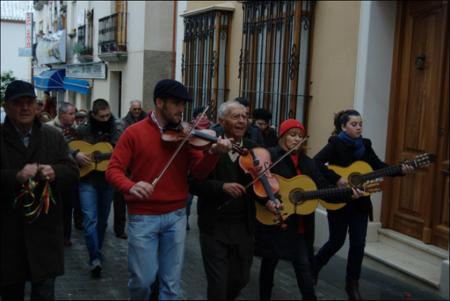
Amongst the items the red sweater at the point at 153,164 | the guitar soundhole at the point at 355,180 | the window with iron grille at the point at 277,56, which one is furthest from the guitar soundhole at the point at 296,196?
the window with iron grille at the point at 277,56

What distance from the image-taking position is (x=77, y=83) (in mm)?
20688

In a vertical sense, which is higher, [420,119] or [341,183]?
[420,119]

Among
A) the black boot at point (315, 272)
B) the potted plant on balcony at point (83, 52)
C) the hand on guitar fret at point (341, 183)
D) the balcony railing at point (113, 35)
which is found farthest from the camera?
the potted plant on balcony at point (83, 52)

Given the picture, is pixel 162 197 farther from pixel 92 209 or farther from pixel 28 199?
pixel 92 209

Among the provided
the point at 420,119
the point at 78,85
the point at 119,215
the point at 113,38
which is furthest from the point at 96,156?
the point at 78,85

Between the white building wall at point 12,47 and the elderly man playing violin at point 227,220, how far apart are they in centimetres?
4809

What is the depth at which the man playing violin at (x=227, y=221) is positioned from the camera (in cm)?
464

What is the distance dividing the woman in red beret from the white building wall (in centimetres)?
4777

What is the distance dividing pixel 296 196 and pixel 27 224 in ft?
7.32

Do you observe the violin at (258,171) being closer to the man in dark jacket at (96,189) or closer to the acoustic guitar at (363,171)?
the acoustic guitar at (363,171)

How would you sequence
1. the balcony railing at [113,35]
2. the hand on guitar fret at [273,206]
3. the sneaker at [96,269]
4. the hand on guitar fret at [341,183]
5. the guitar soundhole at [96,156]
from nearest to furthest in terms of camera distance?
the hand on guitar fret at [273,206]
the hand on guitar fret at [341,183]
the sneaker at [96,269]
the guitar soundhole at [96,156]
the balcony railing at [113,35]

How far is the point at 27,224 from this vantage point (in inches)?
160

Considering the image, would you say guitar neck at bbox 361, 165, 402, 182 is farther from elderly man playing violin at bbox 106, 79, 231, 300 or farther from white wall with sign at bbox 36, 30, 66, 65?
white wall with sign at bbox 36, 30, 66, 65

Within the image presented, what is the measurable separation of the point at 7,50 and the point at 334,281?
50214 mm
